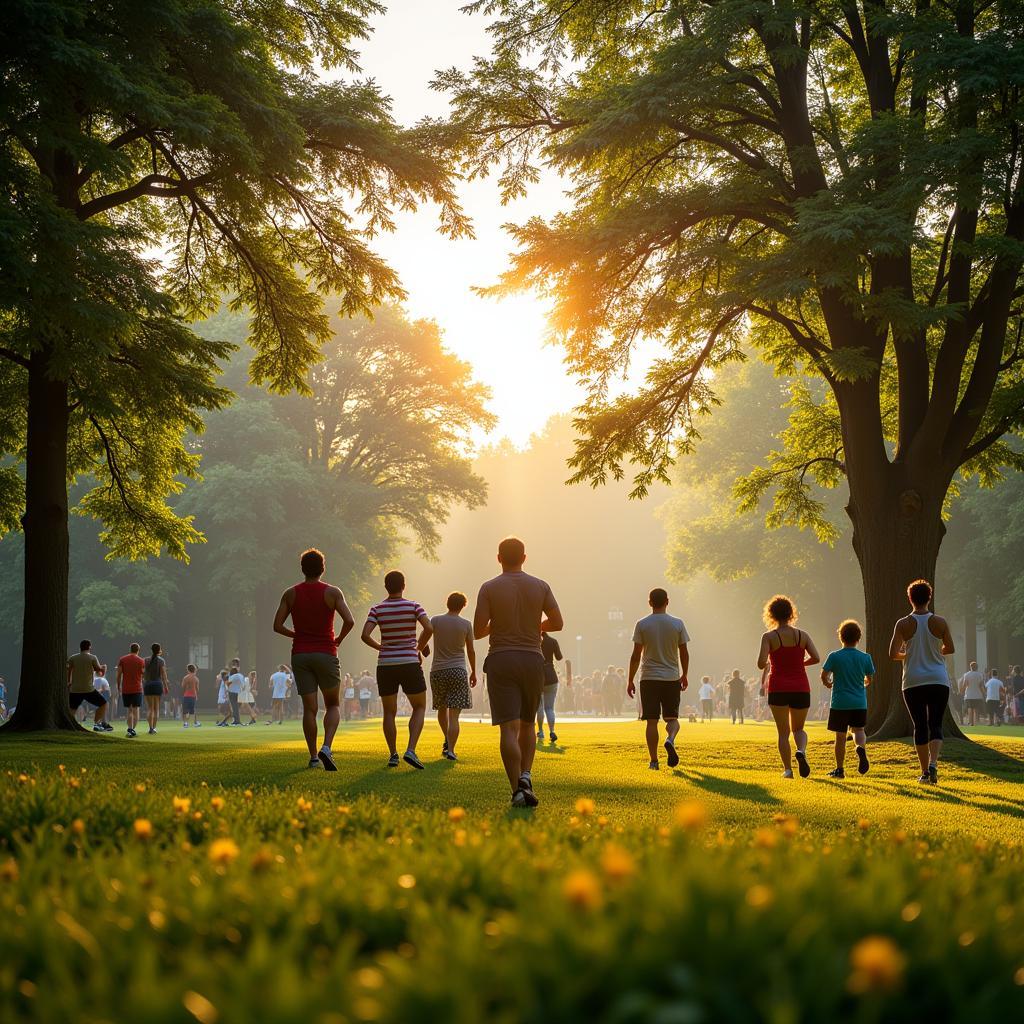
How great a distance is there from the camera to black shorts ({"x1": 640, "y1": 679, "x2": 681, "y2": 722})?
14.4m

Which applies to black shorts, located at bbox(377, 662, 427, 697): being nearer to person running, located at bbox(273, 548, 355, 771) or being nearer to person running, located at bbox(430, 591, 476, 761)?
person running, located at bbox(273, 548, 355, 771)

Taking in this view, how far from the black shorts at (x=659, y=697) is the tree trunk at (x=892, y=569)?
18.5 ft

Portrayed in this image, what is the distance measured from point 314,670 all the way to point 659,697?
180 inches

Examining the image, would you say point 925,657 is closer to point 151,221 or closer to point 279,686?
point 151,221

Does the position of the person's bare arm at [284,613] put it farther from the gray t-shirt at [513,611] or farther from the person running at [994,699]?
the person running at [994,699]

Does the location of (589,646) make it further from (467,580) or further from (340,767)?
(340,767)

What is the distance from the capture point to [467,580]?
96438mm

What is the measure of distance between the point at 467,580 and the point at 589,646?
44.1ft

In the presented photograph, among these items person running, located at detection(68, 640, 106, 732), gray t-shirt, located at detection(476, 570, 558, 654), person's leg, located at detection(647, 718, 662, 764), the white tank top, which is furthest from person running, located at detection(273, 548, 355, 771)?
person running, located at detection(68, 640, 106, 732)

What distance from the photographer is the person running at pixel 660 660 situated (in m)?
14.1

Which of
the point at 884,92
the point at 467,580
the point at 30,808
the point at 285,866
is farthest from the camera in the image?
the point at 467,580

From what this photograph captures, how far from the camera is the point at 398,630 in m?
12.8

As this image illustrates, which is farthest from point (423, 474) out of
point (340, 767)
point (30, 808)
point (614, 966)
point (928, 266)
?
point (614, 966)

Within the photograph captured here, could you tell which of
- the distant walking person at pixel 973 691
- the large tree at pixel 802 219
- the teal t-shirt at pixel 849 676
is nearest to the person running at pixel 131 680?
the large tree at pixel 802 219
